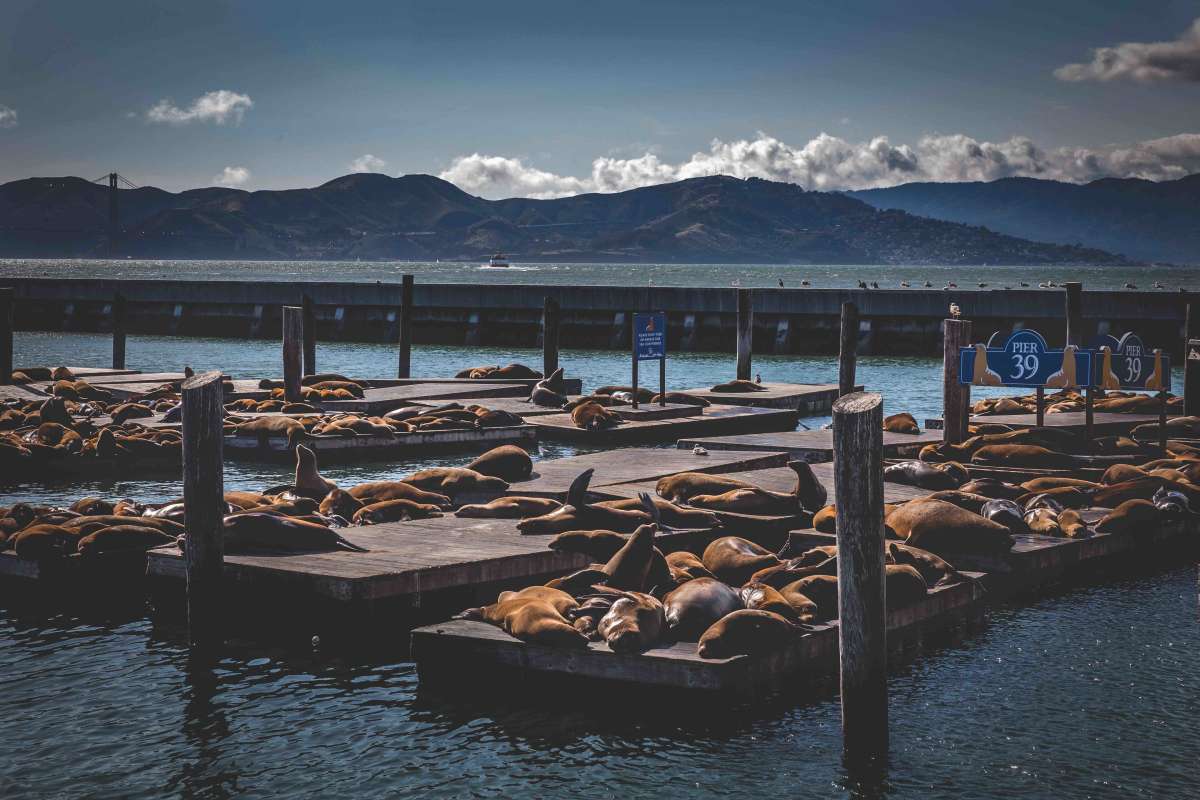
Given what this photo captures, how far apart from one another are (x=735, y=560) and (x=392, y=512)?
369 centimetres

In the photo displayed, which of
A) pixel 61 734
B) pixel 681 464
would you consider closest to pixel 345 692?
pixel 61 734

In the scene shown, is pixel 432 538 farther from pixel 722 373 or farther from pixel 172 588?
pixel 722 373

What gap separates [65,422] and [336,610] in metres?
11.8

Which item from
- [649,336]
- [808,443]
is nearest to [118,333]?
[649,336]

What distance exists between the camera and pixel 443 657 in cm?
905

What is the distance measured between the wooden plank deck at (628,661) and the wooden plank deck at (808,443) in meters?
7.77

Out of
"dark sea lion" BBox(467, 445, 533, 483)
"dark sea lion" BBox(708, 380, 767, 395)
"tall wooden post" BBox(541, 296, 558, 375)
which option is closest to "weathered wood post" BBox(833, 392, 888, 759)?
"dark sea lion" BBox(467, 445, 533, 483)

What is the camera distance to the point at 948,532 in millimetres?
11406

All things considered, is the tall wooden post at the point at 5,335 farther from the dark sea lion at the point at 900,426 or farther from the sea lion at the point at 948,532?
the sea lion at the point at 948,532

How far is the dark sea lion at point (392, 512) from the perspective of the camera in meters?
12.5

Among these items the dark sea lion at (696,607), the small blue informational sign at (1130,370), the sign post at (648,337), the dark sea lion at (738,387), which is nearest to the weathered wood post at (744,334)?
the dark sea lion at (738,387)

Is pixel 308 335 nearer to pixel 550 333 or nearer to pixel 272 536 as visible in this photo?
pixel 550 333

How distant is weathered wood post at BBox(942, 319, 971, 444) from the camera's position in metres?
16.6

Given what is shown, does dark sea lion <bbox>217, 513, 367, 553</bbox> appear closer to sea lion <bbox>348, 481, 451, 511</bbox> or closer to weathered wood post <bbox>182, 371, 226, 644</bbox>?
weathered wood post <bbox>182, 371, 226, 644</bbox>
